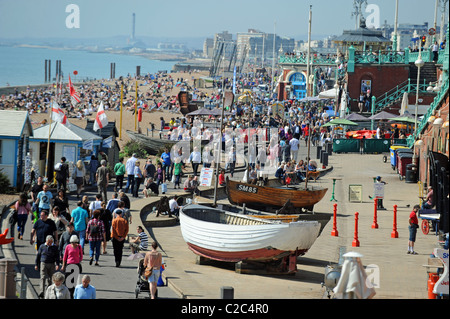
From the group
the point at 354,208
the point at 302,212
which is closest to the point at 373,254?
Result: the point at 302,212

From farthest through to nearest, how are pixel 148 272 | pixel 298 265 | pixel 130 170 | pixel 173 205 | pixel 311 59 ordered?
pixel 311 59 → pixel 130 170 → pixel 173 205 → pixel 298 265 → pixel 148 272

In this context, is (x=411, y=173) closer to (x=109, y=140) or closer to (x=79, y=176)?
(x=109, y=140)

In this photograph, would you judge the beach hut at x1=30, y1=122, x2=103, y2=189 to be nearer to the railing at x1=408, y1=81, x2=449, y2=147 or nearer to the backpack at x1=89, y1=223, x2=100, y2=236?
the backpack at x1=89, y1=223, x2=100, y2=236

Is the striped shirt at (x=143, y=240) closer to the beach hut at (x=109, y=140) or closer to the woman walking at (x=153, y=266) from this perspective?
the woman walking at (x=153, y=266)

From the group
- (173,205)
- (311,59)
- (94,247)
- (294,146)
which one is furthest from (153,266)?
(311,59)

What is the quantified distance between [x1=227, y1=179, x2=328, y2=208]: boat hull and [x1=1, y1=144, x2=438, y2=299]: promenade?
4.07ft

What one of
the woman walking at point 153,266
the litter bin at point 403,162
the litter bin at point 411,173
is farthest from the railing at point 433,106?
the woman walking at point 153,266

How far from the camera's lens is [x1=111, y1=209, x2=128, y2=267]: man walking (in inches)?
703

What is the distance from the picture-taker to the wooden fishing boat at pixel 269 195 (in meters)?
26.8

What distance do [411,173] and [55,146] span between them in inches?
555

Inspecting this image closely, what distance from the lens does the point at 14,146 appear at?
1035 inches

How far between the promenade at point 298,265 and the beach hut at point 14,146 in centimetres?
191

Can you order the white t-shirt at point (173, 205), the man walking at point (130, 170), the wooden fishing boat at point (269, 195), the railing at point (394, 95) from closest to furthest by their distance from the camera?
the white t-shirt at point (173, 205)
the wooden fishing boat at point (269, 195)
the man walking at point (130, 170)
the railing at point (394, 95)
